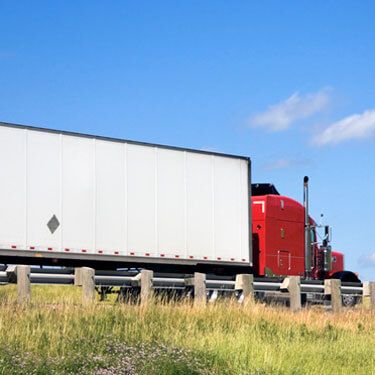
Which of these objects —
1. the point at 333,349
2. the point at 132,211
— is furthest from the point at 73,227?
the point at 333,349

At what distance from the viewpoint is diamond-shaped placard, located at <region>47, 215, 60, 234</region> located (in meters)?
21.8

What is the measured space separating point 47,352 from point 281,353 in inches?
141

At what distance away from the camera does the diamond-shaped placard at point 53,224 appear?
21.8 metres

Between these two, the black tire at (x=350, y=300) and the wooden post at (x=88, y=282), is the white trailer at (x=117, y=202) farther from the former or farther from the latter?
the wooden post at (x=88, y=282)

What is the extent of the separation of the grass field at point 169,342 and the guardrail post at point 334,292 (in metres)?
6.36

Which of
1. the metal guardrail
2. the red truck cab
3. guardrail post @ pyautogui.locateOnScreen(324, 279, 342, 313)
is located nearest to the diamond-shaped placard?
the metal guardrail

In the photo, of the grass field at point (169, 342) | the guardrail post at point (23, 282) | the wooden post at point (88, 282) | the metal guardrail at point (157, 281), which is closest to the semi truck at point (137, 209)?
the metal guardrail at point (157, 281)

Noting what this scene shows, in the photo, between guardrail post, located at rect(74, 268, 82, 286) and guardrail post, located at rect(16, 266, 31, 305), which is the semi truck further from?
guardrail post, located at rect(16, 266, 31, 305)

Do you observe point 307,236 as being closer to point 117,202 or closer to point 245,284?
point 245,284

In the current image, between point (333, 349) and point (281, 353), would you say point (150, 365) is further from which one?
point (333, 349)

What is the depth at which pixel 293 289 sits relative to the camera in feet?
75.3

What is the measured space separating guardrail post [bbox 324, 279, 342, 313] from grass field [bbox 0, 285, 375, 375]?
251 inches

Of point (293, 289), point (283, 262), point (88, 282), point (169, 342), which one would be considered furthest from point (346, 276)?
point (169, 342)

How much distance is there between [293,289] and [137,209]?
185 inches
